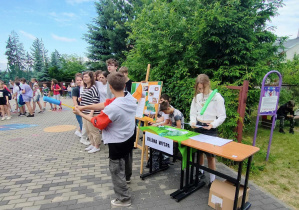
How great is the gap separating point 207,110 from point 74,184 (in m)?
2.65

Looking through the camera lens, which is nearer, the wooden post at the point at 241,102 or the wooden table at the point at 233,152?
the wooden table at the point at 233,152

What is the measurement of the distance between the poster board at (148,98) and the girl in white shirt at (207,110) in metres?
0.75

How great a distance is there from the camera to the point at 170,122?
376cm

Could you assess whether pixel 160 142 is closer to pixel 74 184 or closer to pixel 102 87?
pixel 74 184

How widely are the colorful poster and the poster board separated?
2210 mm

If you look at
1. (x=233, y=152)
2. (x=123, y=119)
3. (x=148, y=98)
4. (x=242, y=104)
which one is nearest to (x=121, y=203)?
(x=123, y=119)

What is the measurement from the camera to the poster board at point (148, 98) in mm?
3398

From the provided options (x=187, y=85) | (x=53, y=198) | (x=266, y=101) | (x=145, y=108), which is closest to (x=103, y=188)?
(x=53, y=198)

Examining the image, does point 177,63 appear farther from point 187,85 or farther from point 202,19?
point 202,19

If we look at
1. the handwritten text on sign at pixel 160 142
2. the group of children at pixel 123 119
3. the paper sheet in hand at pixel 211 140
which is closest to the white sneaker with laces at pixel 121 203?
the group of children at pixel 123 119

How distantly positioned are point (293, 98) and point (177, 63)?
5.68 meters

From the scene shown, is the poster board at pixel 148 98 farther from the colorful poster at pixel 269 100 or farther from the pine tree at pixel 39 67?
the pine tree at pixel 39 67

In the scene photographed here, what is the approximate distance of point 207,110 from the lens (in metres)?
2.82

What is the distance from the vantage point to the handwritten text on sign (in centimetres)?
268
